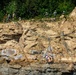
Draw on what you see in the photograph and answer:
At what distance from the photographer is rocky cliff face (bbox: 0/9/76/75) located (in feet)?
53.0

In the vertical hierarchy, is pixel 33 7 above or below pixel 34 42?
above

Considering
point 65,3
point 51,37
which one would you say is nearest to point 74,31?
point 51,37

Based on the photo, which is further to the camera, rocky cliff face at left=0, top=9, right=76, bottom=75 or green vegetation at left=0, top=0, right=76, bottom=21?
green vegetation at left=0, top=0, right=76, bottom=21

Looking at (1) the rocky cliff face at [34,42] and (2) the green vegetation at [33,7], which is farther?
(2) the green vegetation at [33,7]

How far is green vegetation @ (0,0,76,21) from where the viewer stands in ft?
60.1

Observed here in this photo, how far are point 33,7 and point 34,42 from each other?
2.51 meters

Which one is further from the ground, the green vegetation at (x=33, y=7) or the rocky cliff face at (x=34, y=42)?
the green vegetation at (x=33, y=7)

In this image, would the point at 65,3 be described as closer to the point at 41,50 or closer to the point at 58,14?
the point at 58,14

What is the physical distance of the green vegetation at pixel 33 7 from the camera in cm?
1831

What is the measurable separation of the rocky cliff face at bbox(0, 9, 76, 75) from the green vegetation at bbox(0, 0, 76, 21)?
134cm

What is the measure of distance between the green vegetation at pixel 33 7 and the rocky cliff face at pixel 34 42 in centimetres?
134

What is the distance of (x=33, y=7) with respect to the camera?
18.5 metres

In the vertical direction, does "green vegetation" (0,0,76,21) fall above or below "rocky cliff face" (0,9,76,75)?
above

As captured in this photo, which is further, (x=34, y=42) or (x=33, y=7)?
(x=33, y=7)
